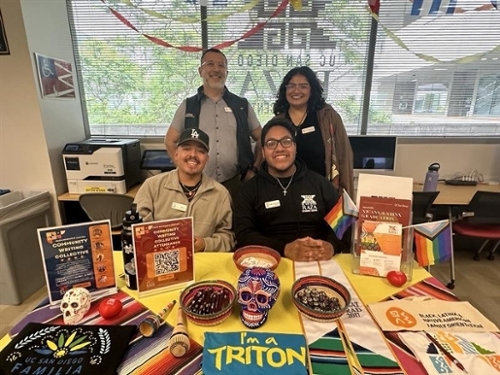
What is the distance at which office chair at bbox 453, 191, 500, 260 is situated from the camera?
232 cm

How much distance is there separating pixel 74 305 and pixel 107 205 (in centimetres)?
139

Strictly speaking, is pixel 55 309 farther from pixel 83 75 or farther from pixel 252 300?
pixel 83 75

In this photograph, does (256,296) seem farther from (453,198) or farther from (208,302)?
(453,198)

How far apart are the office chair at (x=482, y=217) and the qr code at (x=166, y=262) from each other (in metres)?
2.36

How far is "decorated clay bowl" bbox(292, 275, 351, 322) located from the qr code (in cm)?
41

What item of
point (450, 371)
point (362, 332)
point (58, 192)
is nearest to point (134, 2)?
point (58, 192)

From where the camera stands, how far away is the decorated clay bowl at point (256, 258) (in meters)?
1.20

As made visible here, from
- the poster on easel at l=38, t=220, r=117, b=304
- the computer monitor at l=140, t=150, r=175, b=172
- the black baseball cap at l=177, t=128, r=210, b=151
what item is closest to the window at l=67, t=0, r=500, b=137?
the computer monitor at l=140, t=150, r=175, b=172

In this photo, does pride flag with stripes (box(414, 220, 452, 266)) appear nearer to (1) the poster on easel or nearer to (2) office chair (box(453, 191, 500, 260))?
(1) the poster on easel

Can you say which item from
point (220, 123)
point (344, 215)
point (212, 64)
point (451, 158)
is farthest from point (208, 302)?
point (451, 158)

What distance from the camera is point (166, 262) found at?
3.47 feet

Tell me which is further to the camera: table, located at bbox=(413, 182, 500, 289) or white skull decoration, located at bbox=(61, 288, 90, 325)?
table, located at bbox=(413, 182, 500, 289)

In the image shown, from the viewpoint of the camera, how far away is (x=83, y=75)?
9.94ft

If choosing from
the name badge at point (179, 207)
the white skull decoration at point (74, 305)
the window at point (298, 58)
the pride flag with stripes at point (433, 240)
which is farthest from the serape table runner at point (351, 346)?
the window at point (298, 58)
